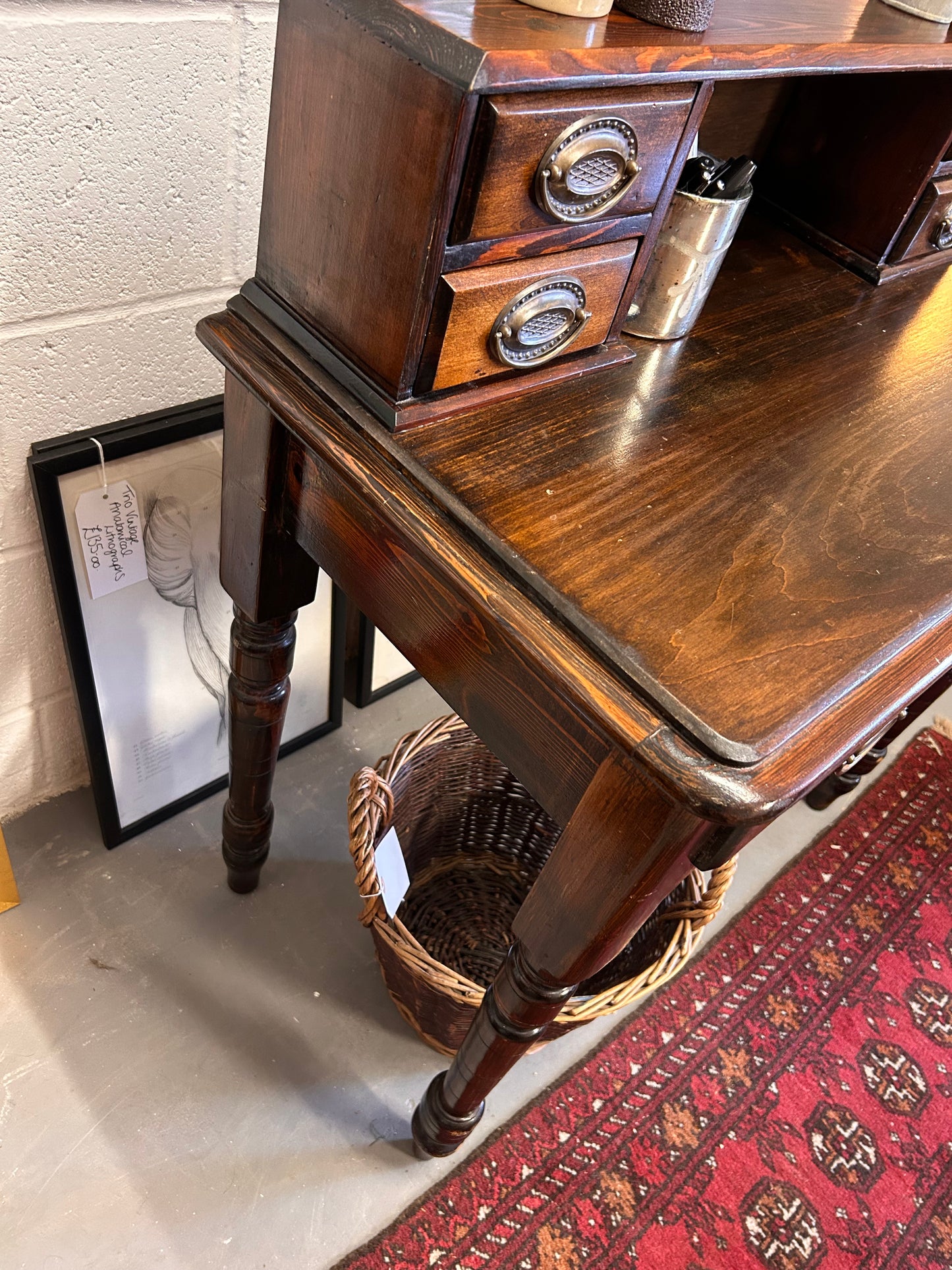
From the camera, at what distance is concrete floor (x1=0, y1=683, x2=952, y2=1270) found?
3.11 feet

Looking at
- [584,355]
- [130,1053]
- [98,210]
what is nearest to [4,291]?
[98,210]

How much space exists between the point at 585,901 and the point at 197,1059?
2.21 feet

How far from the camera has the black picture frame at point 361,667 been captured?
4.53 feet

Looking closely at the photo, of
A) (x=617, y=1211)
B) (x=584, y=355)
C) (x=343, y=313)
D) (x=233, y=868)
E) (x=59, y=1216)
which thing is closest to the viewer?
(x=343, y=313)

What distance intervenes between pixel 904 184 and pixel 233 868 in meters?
1.11

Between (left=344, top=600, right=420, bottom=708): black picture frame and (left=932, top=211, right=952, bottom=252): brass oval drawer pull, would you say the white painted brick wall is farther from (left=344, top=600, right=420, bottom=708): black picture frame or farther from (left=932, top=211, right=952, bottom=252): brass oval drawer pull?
(left=932, top=211, right=952, bottom=252): brass oval drawer pull

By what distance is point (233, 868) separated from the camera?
3.84 feet

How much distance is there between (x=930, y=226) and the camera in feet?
3.34

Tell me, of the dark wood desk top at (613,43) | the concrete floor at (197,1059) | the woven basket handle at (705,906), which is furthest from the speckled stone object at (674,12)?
the concrete floor at (197,1059)

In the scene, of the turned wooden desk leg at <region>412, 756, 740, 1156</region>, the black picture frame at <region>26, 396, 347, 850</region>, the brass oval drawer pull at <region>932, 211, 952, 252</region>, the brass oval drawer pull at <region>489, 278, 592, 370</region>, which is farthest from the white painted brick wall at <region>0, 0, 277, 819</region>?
the brass oval drawer pull at <region>932, 211, 952, 252</region>

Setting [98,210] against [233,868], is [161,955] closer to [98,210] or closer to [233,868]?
[233,868]

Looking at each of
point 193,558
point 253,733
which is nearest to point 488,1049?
point 253,733

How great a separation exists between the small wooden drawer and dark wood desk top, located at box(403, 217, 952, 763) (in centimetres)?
14

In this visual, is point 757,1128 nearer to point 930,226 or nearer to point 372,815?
point 372,815
